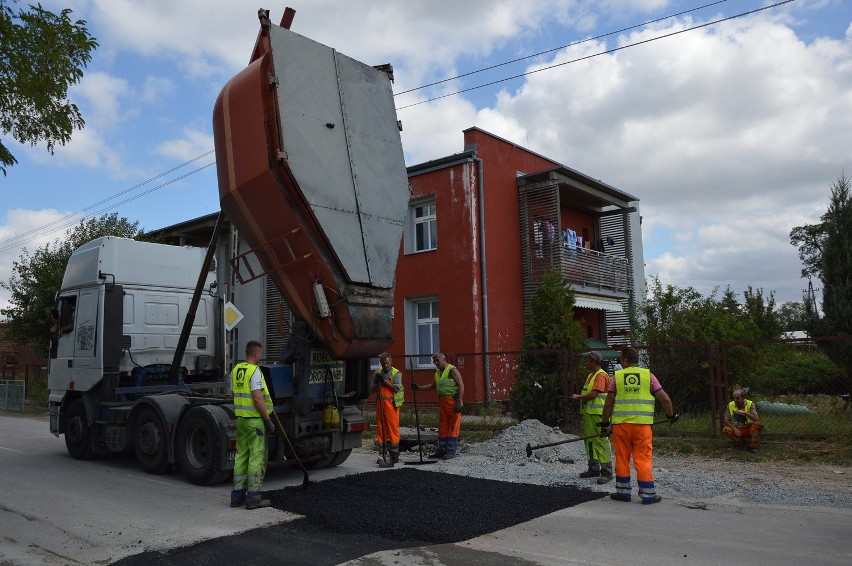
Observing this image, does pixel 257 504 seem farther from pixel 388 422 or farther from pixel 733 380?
pixel 733 380

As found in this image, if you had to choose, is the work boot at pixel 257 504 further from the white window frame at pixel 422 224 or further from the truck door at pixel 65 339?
the white window frame at pixel 422 224

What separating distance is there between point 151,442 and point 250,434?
3.10 metres

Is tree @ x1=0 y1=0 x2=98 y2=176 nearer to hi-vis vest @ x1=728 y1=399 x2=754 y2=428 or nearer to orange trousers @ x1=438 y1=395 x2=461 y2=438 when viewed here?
orange trousers @ x1=438 y1=395 x2=461 y2=438

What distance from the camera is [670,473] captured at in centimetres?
890

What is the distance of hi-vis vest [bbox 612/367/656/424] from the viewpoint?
720cm

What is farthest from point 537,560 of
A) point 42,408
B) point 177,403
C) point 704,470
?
point 42,408

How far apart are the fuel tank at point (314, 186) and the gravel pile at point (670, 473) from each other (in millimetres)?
2732

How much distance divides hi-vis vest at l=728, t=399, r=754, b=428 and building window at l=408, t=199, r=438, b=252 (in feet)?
34.8

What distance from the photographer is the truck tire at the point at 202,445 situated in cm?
834

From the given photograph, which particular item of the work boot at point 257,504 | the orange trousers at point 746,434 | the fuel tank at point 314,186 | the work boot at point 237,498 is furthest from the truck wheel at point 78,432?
the orange trousers at point 746,434

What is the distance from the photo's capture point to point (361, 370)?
914 cm

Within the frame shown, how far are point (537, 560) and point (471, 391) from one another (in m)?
12.4

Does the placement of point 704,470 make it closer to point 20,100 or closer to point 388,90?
point 388,90

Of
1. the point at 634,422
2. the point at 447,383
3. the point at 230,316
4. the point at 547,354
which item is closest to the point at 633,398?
the point at 634,422
